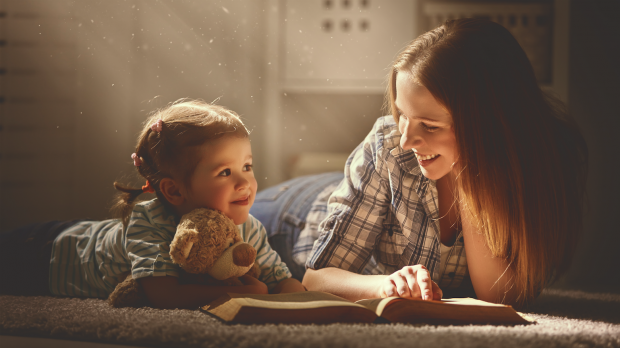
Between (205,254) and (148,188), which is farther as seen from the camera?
(148,188)

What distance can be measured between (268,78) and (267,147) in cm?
22

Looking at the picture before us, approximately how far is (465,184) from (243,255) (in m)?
0.38

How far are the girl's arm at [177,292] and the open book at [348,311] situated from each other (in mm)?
57

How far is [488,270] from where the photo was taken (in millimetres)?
856

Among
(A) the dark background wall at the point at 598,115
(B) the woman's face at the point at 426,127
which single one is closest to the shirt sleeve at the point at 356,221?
(B) the woman's face at the point at 426,127

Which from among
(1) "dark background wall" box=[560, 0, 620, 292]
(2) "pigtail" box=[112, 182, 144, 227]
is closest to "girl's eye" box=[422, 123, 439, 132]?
(2) "pigtail" box=[112, 182, 144, 227]

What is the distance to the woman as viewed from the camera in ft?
2.54

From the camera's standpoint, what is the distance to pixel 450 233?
3.13 feet

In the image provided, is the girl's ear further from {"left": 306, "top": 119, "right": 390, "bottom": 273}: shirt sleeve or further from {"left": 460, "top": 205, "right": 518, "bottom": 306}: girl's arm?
{"left": 460, "top": 205, "right": 518, "bottom": 306}: girl's arm

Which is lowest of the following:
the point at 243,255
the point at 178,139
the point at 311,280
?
the point at 311,280

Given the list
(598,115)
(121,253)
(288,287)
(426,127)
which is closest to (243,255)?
(288,287)

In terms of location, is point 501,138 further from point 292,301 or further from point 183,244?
point 183,244

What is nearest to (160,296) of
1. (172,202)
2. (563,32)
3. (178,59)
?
(172,202)

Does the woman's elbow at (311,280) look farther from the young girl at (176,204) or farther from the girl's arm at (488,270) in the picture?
the girl's arm at (488,270)
